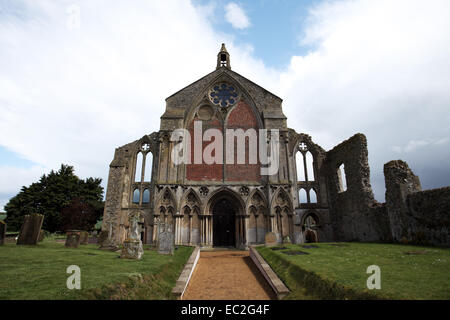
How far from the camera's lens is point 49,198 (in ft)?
96.6

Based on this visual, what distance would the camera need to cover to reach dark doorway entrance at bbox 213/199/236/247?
65.0ft

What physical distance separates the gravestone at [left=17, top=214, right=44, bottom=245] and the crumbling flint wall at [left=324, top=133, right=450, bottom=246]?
1919cm

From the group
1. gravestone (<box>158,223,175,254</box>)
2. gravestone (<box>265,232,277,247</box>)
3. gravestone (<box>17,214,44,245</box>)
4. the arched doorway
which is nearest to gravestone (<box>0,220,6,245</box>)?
gravestone (<box>17,214,44,245</box>)

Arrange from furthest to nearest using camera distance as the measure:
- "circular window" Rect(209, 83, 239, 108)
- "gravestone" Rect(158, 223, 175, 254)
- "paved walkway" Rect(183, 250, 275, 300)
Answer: "circular window" Rect(209, 83, 239, 108)
"gravestone" Rect(158, 223, 175, 254)
"paved walkway" Rect(183, 250, 275, 300)

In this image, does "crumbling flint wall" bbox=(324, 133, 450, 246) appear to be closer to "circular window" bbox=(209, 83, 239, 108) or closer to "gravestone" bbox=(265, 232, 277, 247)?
"gravestone" bbox=(265, 232, 277, 247)

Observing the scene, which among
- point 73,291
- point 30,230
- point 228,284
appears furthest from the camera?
point 30,230

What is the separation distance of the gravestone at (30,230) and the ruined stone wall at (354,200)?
64.2ft

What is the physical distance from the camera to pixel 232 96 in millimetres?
22672

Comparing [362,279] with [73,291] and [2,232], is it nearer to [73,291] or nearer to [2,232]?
[73,291]

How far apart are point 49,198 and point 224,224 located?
24.0 meters

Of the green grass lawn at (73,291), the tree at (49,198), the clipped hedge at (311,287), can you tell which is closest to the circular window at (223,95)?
the clipped hedge at (311,287)

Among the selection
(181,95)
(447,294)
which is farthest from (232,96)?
(447,294)

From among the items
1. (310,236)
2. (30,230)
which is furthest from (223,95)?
(310,236)
